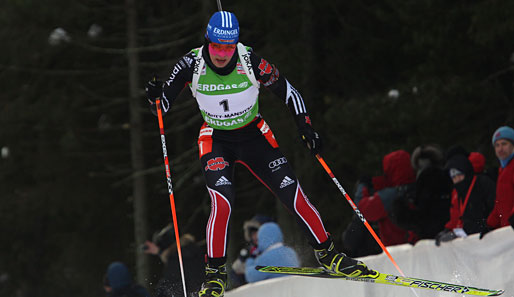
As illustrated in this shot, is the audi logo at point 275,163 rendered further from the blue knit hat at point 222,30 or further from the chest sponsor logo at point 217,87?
the blue knit hat at point 222,30

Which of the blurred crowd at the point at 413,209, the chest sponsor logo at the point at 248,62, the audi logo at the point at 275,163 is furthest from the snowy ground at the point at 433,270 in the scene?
the chest sponsor logo at the point at 248,62

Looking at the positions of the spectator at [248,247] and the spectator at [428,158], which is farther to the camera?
the spectator at [248,247]

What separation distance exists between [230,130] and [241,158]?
0.74 feet

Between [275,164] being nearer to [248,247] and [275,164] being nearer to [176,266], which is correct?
[176,266]

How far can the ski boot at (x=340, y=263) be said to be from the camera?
20.6 ft

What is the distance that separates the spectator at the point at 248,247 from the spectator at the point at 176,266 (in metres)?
0.58

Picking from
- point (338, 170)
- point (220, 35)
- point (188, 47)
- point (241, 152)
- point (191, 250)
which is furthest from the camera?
point (188, 47)

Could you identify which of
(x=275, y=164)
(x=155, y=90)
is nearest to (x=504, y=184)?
(x=275, y=164)

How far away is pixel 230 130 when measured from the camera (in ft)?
20.5

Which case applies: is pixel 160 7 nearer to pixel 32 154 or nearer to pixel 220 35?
pixel 32 154

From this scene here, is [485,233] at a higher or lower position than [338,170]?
lower

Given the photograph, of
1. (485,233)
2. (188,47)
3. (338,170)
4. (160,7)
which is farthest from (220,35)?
(160,7)

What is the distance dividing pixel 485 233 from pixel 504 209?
25cm

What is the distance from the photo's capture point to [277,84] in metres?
6.27
